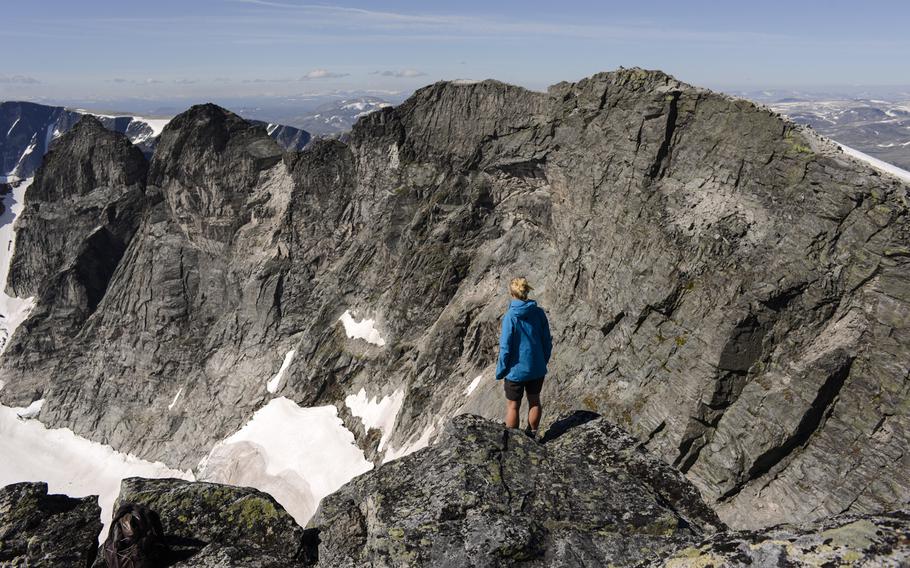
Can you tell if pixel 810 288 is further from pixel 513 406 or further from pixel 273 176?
pixel 273 176

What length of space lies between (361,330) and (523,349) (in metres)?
42.3

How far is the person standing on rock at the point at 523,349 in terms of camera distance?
12.0 m

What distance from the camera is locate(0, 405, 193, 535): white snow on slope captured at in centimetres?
5828

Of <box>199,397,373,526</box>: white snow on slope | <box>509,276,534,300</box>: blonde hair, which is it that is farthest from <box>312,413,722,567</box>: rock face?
<box>199,397,373,526</box>: white snow on slope

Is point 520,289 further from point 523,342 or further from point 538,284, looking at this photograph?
point 538,284

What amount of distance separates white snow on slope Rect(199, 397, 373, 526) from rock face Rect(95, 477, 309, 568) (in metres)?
34.3

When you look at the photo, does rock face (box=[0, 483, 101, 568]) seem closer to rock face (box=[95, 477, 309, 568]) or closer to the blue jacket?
rock face (box=[95, 477, 309, 568])

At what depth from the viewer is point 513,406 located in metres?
12.6

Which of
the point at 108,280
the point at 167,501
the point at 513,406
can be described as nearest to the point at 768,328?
the point at 513,406

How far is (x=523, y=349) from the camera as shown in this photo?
12172 millimetres

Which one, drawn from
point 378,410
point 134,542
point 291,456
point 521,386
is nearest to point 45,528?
→ point 134,542

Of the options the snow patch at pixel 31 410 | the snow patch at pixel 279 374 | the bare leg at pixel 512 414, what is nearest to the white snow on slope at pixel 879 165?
the bare leg at pixel 512 414

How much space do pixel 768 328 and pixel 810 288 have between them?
97.7 inches

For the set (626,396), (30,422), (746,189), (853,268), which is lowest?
(30,422)
